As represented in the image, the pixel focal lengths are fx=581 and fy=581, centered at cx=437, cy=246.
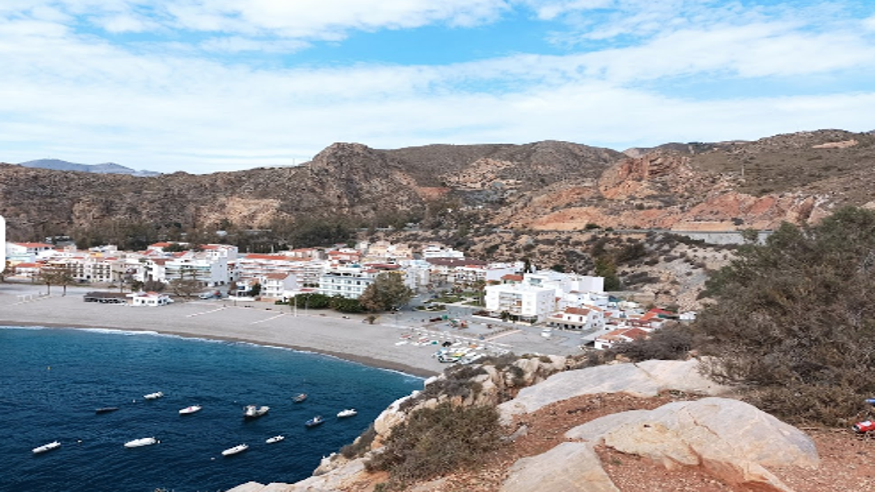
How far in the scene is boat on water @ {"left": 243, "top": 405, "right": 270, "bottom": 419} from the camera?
2408 centimetres

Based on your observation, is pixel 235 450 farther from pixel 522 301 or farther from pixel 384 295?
pixel 522 301

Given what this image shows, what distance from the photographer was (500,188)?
107 meters

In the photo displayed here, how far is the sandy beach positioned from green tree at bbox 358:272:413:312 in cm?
168

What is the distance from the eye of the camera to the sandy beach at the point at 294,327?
112ft

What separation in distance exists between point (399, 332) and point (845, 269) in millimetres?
31354

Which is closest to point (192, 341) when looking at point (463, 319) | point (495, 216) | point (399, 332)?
point (399, 332)

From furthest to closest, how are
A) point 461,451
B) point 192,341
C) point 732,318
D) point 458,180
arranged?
point 458,180, point 192,341, point 732,318, point 461,451

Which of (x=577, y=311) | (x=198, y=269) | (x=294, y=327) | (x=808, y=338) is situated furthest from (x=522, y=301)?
(x=808, y=338)

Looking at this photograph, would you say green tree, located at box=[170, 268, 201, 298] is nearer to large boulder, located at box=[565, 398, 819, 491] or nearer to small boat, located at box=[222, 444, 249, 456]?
small boat, located at box=[222, 444, 249, 456]

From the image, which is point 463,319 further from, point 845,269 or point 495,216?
point 495,216

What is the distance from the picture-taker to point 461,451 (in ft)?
22.9

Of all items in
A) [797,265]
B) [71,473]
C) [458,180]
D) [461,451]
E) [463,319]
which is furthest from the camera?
[458,180]

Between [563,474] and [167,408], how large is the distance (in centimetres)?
2385

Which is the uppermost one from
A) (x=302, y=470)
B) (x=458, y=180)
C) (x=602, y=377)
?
(x=458, y=180)
